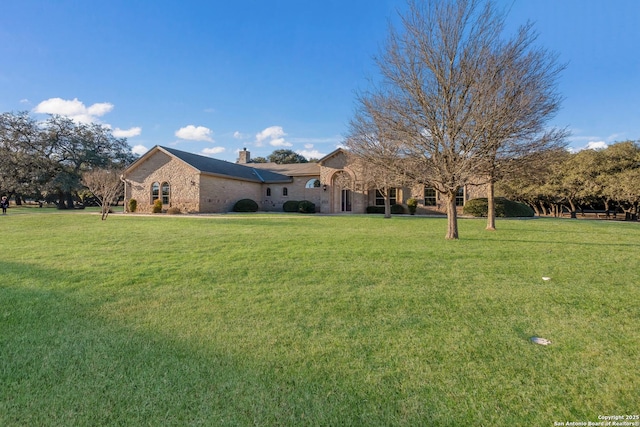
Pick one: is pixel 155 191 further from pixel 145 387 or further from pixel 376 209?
pixel 145 387

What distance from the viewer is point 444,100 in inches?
387

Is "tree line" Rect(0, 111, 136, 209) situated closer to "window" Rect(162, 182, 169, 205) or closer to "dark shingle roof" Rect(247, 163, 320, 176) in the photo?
"window" Rect(162, 182, 169, 205)

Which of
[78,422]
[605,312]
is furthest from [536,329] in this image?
[78,422]

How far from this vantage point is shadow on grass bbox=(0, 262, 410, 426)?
2.06m

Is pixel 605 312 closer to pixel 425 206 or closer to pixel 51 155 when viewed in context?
pixel 425 206

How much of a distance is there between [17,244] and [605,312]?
44.3 ft

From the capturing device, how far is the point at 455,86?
9.77 metres

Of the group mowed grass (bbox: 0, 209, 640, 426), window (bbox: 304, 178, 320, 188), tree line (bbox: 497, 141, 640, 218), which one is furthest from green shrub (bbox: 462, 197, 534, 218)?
mowed grass (bbox: 0, 209, 640, 426)

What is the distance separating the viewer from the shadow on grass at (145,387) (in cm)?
206

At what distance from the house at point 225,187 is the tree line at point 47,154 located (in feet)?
47.6

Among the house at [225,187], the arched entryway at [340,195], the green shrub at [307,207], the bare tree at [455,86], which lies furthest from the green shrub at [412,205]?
the bare tree at [455,86]

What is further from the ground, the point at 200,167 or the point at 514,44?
the point at 514,44

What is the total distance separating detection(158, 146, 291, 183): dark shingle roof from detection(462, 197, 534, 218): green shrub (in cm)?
1624

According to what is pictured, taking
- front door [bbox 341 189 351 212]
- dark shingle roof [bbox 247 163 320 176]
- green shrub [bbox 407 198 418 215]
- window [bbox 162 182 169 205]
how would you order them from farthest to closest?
1. dark shingle roof [bbox 247 163 320 176]
2. front door [bbox 341 189 351 212]
3. window [bbox 162 182 169 205]
4. green shrub [bbox 407 198 418 215]
